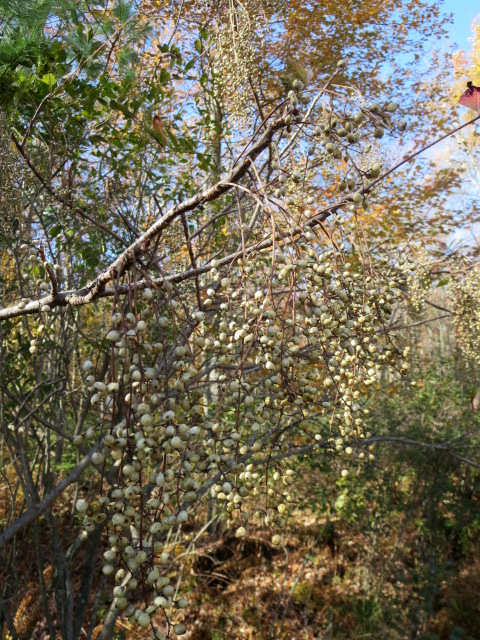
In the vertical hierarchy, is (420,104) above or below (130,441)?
above

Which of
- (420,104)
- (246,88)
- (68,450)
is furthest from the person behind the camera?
(420,104)

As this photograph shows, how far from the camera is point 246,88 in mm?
3141

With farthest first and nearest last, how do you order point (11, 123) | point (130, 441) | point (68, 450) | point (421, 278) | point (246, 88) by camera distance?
point (68, 450) < point (246, 88) < point (421, 278) < point (11, 123) < point (130, 441)

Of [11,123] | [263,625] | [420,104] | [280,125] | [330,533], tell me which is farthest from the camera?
[420,104]

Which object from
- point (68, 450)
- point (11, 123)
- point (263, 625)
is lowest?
point (263, 625)

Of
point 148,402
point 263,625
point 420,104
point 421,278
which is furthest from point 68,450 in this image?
point 420,104

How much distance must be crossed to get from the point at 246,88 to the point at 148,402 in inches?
Result: 116

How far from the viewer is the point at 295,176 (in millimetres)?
866

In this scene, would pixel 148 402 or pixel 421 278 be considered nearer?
pixel 148 402

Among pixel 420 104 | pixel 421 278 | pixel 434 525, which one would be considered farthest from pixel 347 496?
pixel 420 104

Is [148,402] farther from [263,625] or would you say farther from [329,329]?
[263,625]

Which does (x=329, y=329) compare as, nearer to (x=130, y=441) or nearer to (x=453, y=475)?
(x=130, y=441)

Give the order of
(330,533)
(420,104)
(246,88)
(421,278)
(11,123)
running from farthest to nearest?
(420,104)
(330,533)
(246,88)
(421,278)
(11,123)

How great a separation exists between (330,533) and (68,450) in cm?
300
